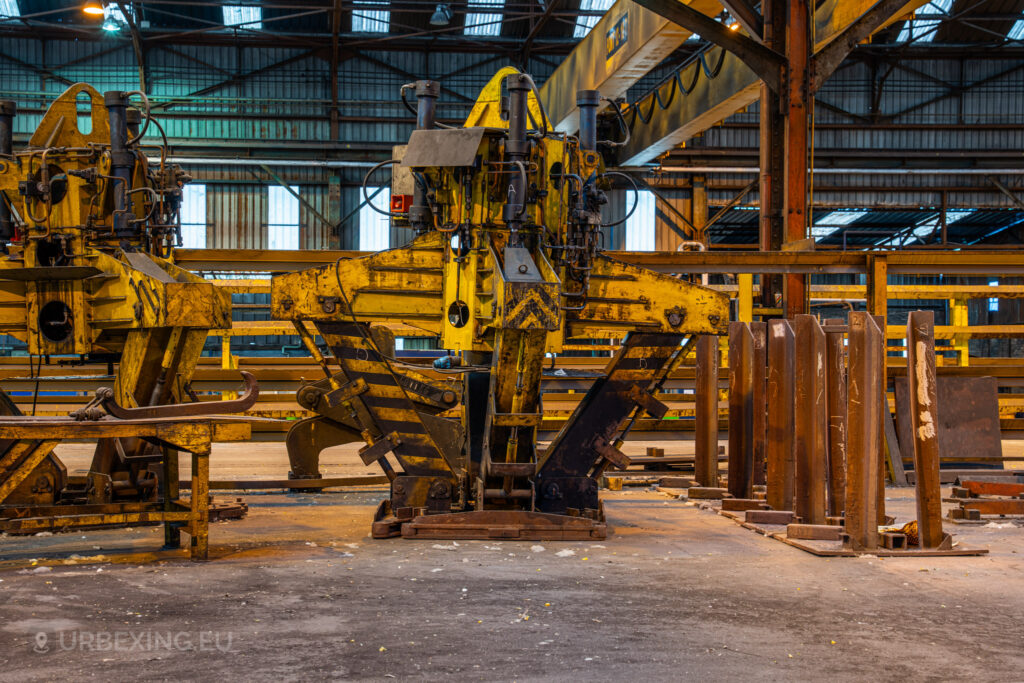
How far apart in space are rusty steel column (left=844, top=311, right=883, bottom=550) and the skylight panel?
63.3 ft

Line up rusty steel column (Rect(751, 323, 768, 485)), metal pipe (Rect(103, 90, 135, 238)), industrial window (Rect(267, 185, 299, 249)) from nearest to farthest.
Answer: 1. metal pipe (Rect(103, 90, 135, 238))
2. rusty steel column (Rect(751, 323, 768, 485))
3. industrial window (Rect(267, 185, 299, 249))

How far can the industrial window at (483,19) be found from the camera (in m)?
18.8

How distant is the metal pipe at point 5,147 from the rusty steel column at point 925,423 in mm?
5327

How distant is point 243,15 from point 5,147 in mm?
14733

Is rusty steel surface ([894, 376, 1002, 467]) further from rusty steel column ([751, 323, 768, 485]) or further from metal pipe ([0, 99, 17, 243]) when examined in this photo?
metal pipe ([0, 99, 17, 243])

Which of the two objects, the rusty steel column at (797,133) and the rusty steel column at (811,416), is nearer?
the rusty steel column at (811,416)

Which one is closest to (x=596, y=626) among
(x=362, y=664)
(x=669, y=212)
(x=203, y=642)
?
(x=362, y=664)

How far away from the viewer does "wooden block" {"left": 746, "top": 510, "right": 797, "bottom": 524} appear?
6.00m

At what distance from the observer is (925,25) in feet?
65.4

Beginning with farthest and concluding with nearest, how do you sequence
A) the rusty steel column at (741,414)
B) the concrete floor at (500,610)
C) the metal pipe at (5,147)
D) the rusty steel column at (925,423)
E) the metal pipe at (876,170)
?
1. the metal pipe at (876,170)
2. the rusty steel column at (741,414)
3. the metal pipe at (5,147)
4. the rusty steel column at (925,423)
5. the concrete floor at (500,610)

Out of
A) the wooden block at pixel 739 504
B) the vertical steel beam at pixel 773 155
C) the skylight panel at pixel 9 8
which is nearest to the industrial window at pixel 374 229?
the skylight panel at pixel 9 8

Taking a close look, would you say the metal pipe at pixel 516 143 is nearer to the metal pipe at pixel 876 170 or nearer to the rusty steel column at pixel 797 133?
the rusty steel column at pixel 797 133

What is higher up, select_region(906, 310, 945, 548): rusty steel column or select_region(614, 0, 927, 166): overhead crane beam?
select_region(614, 0, 927, 166): overhead crane beam

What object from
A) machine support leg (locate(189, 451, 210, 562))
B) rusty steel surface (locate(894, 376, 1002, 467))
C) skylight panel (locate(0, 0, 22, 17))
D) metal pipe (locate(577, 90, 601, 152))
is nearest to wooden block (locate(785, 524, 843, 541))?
metal pipe (locate(577, 90, 601, 152))
